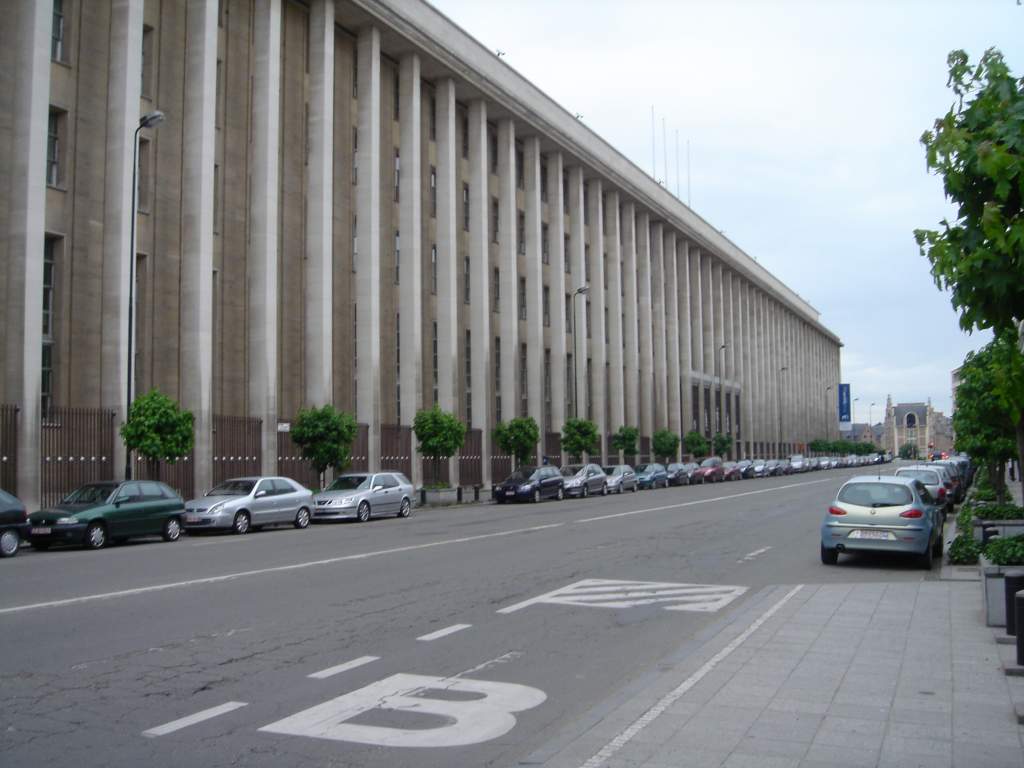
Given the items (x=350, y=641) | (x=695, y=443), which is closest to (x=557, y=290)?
(x=695, y=443)

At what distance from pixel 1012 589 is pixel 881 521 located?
21.9 feet

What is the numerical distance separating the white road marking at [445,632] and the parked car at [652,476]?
43.8m

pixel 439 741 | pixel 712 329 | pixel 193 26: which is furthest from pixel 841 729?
pixel 712 329

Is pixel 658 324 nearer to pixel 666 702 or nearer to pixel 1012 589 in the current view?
pixel 1012 589

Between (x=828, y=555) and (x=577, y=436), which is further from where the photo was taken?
(x=577, y=436)

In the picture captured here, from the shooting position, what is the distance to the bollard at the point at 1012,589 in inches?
350

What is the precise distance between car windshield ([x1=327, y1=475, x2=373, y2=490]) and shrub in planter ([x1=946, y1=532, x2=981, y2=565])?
18393 mm

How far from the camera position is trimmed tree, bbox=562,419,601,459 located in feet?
171

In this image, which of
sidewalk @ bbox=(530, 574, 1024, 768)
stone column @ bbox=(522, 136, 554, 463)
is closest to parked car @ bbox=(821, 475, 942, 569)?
sidewalk @ bbox=(530, 574, 1024, 768)

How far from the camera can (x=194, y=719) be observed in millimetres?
6625

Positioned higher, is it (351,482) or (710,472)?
(351,482)

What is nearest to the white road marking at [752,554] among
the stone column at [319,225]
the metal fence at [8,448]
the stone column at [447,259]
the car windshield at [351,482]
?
the car windshield at [351,482]

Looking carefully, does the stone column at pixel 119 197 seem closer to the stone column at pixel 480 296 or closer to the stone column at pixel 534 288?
the stone column at pixel 480 296

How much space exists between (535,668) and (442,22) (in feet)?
141
